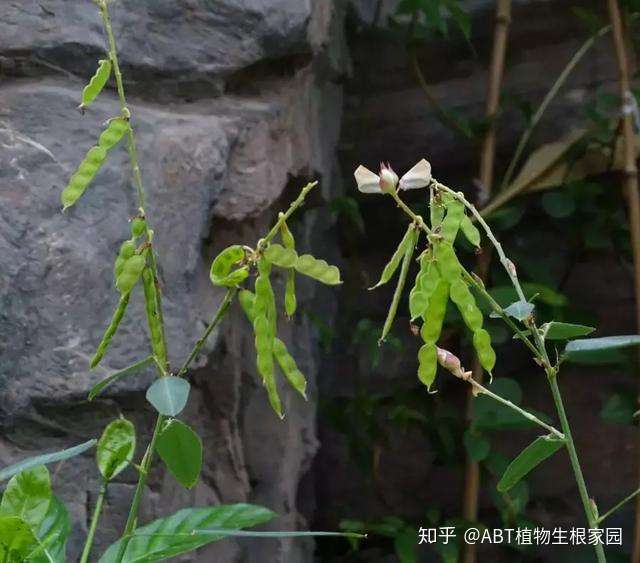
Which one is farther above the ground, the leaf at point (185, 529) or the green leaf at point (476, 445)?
the green leaf at point (476, 445)

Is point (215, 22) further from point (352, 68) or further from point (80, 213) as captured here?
point (352, 68)

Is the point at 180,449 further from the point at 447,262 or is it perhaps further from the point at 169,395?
the point at 447,262

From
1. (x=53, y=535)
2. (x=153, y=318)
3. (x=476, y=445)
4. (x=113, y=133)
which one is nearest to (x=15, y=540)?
(x=53, y=535)

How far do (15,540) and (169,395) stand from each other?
145 mm

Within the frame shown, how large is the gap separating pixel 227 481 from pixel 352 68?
777 mm

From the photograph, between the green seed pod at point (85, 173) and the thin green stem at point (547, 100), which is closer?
the green seed pod at point (85, 173)

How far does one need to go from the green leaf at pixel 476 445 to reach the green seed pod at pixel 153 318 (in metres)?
0.78

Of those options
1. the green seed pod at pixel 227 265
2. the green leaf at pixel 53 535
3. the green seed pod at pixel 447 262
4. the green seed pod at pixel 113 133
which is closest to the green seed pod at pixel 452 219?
the green seed pod at pixel 447 262

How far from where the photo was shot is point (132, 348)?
0.97 m

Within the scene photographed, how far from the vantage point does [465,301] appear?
63 cm

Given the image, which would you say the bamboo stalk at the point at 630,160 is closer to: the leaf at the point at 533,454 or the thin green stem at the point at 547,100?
the thin green stem at the point at 547,100

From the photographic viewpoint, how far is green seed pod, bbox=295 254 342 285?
0.66 metres

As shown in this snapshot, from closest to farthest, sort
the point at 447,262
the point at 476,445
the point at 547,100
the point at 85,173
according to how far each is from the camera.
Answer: the point at 447,262 → the point at 85,173 → the point at 476,445 → the point at 547,100

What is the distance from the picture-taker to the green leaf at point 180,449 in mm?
674
